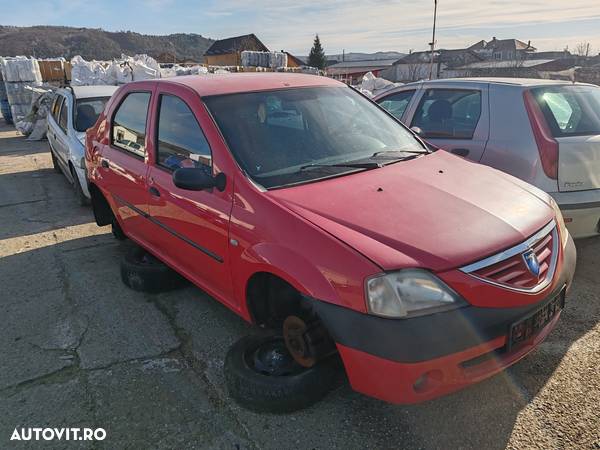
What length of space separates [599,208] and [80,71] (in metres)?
16.4

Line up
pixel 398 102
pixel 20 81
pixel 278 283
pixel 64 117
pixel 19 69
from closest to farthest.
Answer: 1. pixel 278 283
2. pixel 398 102
3. pixel 64 117
4. pixel 19 69
5. pixel 20 81

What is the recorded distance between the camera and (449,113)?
15.8 feet

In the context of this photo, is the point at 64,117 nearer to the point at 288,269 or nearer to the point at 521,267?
the point at 288,269

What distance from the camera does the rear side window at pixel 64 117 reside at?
24.1 feet

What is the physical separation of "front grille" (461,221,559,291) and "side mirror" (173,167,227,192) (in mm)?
1463

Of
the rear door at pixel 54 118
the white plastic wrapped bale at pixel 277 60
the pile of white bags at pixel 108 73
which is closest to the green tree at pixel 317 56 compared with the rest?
the white plastic wrapped bale at pixel 277 60

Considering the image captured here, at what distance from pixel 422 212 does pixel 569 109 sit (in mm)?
2784

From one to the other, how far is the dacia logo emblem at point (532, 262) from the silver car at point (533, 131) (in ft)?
5.84

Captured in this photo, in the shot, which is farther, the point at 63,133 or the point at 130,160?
the point at 63,133

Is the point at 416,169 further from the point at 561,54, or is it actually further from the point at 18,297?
the point at 561,54

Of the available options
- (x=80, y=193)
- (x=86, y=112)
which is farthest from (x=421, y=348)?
(x=86, y=112)

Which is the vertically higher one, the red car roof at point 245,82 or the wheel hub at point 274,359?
the red car roof at point 245,82

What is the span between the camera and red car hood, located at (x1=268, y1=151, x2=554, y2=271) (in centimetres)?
209

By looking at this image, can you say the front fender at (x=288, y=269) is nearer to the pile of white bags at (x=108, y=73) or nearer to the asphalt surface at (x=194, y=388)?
the asphalt surface at (x=194, y=388)
